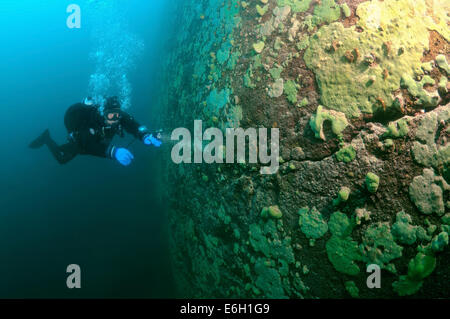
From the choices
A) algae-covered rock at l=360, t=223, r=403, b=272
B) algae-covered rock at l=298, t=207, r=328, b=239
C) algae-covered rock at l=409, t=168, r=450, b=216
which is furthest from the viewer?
algae-covered rock at l=298, t=207, r=328, b=239

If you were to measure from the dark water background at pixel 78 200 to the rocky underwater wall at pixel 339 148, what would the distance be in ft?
10.0

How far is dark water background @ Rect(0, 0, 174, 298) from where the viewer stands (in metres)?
6.82

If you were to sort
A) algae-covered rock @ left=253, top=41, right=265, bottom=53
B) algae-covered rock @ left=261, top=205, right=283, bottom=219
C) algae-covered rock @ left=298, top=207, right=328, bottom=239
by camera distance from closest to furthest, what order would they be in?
1. algae-covered rock @ left=298, top=207, right=328, bottom=239
2. algae-covered rock @ left=261, top=205, right=283, bottom=219
3. algae-covered rock @ left=253, top=41, right=265, bottom=53

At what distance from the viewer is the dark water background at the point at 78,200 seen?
22.4 ft

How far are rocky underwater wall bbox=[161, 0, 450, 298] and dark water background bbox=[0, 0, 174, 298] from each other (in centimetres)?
306

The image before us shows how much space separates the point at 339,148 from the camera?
2.01 meters

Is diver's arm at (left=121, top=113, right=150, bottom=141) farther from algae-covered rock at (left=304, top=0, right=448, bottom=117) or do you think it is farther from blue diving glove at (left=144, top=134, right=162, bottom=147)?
algae-covered rock at (left=304, top=0, right=448, bottom=117)

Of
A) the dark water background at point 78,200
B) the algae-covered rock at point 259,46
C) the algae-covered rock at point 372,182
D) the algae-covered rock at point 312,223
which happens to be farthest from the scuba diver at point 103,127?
the algae-covered rock at point 372,182

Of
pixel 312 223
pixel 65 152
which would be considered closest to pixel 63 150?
pixel 65 152

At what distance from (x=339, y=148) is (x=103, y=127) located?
156 inches

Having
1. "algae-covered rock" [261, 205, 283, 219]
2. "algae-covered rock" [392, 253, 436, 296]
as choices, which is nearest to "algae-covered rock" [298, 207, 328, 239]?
"algae-covered rock" [261, 205, 283, 219]

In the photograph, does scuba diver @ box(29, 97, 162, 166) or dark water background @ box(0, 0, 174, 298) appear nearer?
scuba diver @ box(29, 97, 162, 166)

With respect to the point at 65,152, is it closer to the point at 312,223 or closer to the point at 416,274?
the point at 312,223

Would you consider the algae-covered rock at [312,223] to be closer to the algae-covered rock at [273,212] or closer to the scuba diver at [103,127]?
the algae-covered rock at [273,212]
